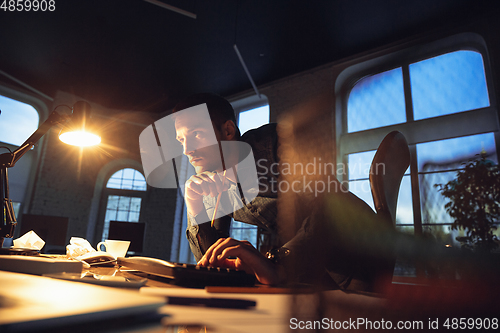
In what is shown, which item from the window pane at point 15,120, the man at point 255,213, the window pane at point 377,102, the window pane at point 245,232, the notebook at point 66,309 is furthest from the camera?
the window pane at point 15,120

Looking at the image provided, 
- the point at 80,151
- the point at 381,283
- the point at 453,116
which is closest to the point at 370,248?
the point at 381,283

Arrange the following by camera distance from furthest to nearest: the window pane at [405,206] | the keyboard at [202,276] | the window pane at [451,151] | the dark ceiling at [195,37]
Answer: the window pane at [405,206], the dark ceiling at [195,37], the window pane at [451,151], the keyboard at [202,276]

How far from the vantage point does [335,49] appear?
440cm

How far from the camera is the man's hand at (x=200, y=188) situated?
104 cm

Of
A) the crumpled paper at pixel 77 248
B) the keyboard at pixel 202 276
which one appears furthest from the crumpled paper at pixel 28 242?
the keyboard at pixel 202 276

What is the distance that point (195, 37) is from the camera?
4176mm

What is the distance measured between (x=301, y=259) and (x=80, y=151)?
6.67 meters

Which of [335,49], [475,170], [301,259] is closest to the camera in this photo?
[301,259]

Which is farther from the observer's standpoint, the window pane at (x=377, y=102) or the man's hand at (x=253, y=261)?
the window pane at (x=377, y=102)

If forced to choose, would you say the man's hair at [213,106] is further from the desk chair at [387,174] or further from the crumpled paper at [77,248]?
the crumpled paper at [77,248]

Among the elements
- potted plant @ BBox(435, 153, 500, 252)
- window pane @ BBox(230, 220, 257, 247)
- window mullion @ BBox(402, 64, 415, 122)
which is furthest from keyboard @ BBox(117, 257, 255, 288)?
window pane @ BBox(230, 220, 257, 247)

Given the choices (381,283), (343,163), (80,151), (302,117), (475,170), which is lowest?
(381,283)

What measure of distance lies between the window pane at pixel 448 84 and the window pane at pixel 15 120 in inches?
276

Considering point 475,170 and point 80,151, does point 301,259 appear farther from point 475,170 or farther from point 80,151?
point 80,151
